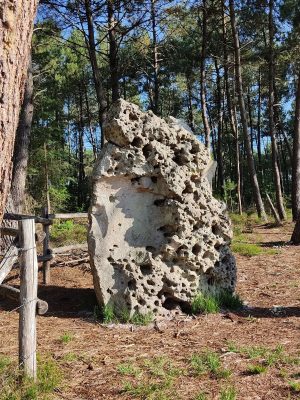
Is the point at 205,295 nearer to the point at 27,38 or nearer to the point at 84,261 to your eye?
the point at 84,261

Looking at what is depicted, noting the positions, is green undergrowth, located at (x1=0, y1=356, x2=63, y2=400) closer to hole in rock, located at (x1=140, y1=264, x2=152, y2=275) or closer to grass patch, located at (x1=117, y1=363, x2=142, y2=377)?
grass patch, located at (x1=117, y1=363, x2=142, y2=377)

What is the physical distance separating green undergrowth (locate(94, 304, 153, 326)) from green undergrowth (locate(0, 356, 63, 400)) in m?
1.57

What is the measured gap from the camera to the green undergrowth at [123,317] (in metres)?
5.64

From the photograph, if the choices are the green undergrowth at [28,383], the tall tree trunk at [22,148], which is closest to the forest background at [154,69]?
the tall tree trunk at [22,148]

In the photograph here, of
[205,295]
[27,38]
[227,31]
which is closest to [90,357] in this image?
[205,295]

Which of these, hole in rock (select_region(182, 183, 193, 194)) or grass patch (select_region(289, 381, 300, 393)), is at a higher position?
hole in rock (select_region(182, 183, 193, 194))

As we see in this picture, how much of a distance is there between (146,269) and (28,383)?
102 inches

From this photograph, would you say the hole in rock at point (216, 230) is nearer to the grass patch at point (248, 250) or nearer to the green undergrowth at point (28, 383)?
the green undergrowth at point (28, 383)

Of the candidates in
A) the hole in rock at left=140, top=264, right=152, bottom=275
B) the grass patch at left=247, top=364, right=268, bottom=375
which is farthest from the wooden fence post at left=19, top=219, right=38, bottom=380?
the hole in rock at left=140, top=264, right=152, bottom=275

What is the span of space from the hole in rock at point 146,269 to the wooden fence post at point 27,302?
235 cm

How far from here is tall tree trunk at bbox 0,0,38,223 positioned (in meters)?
2.25

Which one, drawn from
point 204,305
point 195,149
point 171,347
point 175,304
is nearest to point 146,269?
point 175,304

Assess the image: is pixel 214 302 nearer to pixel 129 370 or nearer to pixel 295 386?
pixel 129 370

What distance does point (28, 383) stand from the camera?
365 cm
